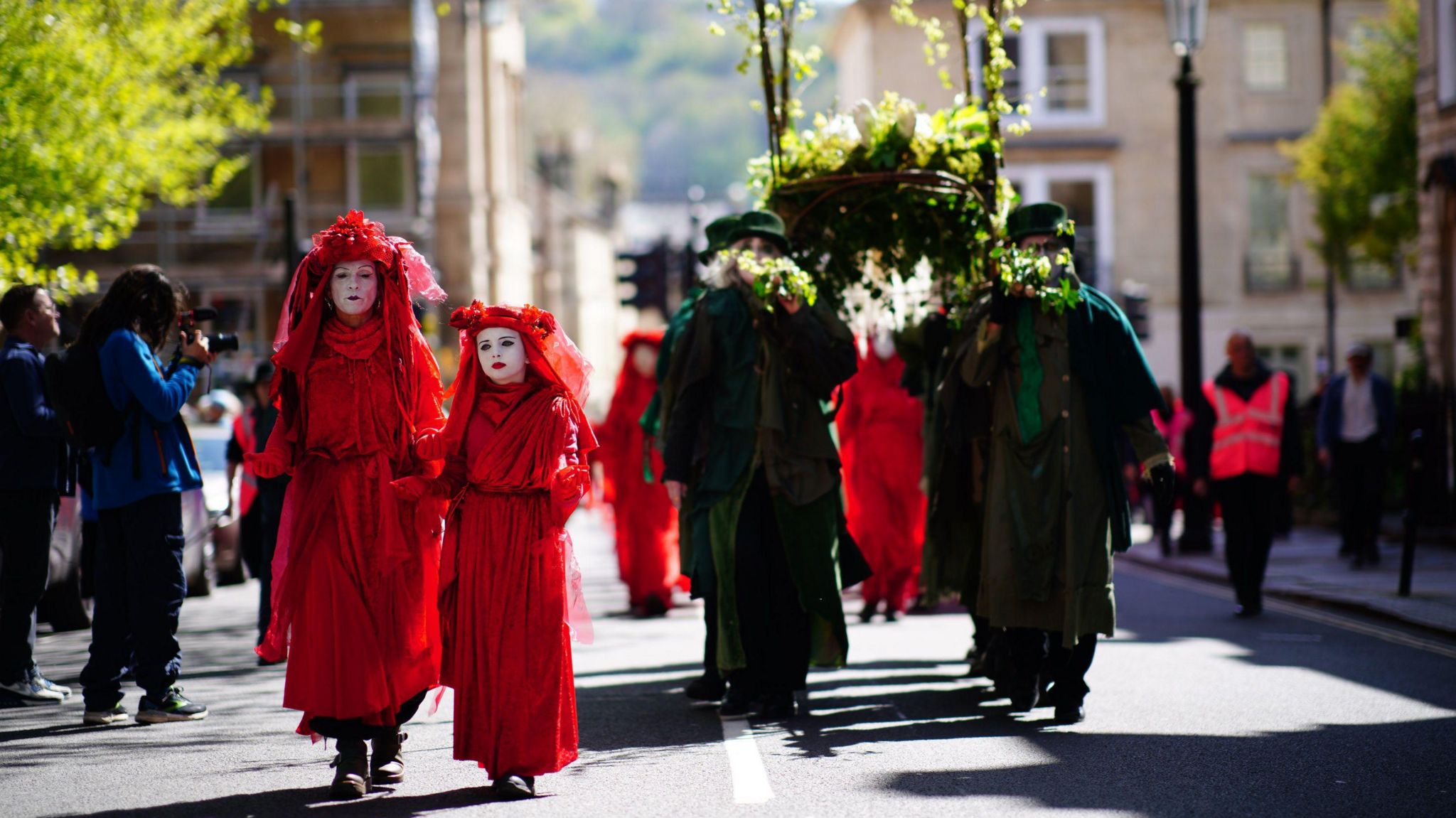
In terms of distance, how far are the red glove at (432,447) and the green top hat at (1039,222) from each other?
3121 millimetres

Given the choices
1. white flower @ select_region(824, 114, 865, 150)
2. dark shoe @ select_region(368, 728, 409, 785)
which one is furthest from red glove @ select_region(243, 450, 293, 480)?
white flower @ select_region(824, 114, 865, 150)

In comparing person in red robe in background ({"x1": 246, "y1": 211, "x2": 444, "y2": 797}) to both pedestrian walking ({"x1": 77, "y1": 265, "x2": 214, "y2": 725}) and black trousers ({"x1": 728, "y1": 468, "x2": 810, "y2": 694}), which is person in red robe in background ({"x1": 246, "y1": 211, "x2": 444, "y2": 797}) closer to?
pedestrian walking ({"x1": 77, "y1": 265, "x2": 214, "y2": 725})

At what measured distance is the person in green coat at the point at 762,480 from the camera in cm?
819

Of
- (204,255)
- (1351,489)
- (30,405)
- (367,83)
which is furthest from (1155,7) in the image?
Answer: (30,405)

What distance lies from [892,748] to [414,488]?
224 centimetres

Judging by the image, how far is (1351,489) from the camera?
1574 centimetres

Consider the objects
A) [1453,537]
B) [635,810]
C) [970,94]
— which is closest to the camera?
[635,810]

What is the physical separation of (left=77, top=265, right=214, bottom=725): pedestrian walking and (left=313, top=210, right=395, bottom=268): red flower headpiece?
175 cm

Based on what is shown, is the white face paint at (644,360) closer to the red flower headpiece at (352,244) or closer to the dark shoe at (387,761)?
the red flower headpiece at (352,244)

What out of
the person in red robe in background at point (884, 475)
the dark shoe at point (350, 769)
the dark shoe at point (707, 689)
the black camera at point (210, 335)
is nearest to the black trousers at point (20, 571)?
the black camera at point (210, 335)

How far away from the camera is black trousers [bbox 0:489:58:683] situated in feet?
27.9

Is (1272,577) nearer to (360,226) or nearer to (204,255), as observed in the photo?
(360,226)

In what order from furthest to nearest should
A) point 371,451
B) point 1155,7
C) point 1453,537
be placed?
point 1155,7
point 1453,537
point 371,451

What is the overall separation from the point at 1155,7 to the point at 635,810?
117 feet
